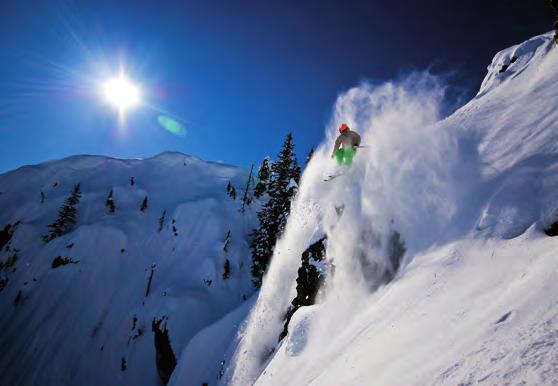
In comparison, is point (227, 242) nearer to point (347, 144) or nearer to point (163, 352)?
point (163, 352)

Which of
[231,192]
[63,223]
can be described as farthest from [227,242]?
[63,223]

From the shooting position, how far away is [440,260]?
6633mm

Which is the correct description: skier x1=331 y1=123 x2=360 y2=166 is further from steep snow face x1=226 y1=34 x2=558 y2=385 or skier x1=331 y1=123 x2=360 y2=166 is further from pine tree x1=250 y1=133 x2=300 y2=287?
pine tree x1=250 y1=133 x2=300 y2=287

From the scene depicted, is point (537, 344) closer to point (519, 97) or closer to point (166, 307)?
point (519, 97)

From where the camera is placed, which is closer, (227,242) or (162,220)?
(227,242)

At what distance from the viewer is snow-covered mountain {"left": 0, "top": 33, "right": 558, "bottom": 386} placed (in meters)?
4.05

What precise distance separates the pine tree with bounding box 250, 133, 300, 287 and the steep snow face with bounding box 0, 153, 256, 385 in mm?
4846

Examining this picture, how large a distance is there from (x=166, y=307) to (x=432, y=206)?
28.8m

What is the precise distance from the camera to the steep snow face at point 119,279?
30562 mm

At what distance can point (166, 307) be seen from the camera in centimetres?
3062

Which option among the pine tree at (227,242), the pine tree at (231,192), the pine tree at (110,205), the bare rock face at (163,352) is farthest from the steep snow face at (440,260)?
the pine tree at (110,205)

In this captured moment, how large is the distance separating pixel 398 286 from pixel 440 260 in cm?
113

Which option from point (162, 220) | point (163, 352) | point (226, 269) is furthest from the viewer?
point (162, 220)

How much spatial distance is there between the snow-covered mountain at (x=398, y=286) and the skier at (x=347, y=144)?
576 millimetres
